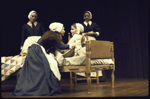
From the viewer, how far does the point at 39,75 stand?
3.48 meters

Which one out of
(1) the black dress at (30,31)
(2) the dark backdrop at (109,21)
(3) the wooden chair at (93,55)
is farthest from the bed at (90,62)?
(2) the dark backdrop at (109,21)

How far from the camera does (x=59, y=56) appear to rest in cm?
363

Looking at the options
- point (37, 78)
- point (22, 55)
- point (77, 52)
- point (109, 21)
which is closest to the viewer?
point (37, 78)

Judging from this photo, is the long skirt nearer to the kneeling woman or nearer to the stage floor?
the kneeling woman

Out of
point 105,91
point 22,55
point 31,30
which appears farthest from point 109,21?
point 105,91

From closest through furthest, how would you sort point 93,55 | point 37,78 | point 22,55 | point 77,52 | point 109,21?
point 37,78, point 93,55, point 77,52, point 22,55, point 109,21

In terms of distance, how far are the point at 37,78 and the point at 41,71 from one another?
0.40 ft

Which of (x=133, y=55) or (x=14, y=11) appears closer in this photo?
(x=133, y=55)

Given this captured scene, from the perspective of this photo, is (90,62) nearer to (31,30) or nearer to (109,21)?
(31,30)

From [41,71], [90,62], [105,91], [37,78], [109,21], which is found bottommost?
[105,91]

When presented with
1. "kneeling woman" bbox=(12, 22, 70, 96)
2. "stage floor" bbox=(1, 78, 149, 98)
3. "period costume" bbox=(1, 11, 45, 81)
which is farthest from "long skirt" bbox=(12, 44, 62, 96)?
"period costume" bbox=(1, 11, 45, 81)

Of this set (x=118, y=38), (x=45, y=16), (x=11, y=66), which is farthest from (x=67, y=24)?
(x=11, y=66)

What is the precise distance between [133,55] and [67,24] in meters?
2.24

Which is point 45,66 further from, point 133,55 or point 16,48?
point 16,48
